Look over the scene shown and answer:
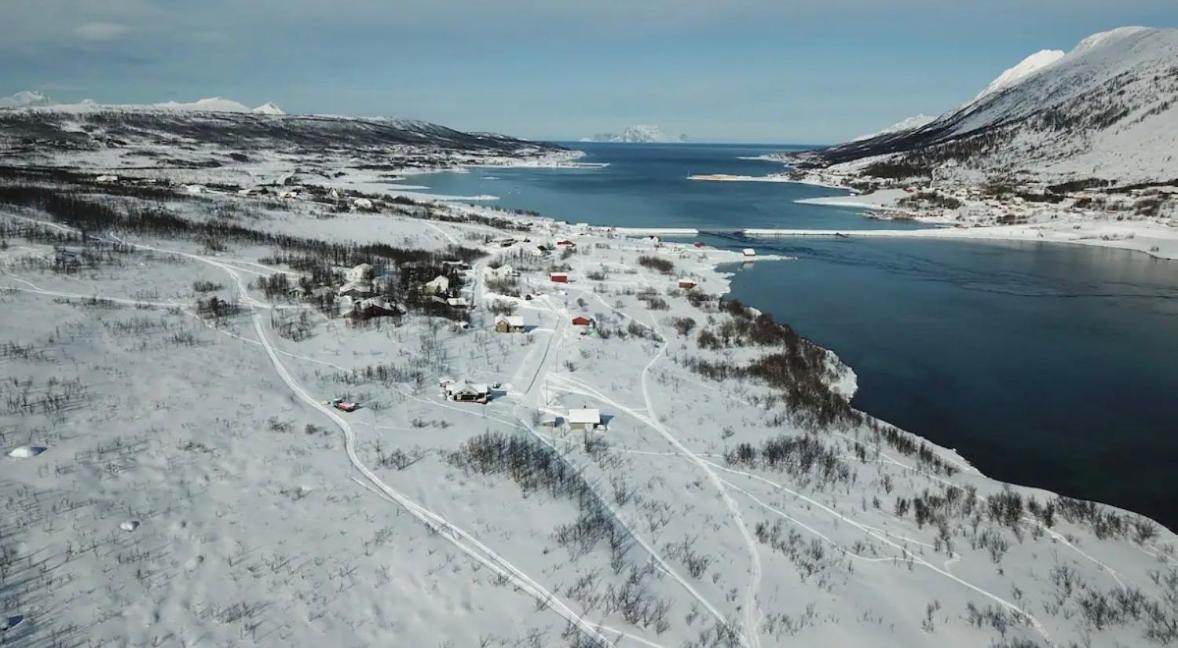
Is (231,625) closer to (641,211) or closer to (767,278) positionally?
(767,278)

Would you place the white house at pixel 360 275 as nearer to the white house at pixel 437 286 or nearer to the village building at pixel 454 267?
the white house at pixel 437 286

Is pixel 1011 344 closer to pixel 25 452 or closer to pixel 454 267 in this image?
pixel 454 267

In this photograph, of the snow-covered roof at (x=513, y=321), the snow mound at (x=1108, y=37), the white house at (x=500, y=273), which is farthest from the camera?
the snow mound at (x=1108, y=37)

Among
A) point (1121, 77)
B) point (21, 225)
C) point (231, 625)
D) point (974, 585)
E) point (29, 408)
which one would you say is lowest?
point (974, 585)

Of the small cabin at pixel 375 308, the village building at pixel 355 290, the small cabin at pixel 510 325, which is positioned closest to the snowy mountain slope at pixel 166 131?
the village building at pixel 355 290

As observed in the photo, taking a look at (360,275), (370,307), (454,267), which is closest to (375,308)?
(370,307)

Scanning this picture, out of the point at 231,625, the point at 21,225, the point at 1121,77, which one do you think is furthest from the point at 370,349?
the point at 1121,77
